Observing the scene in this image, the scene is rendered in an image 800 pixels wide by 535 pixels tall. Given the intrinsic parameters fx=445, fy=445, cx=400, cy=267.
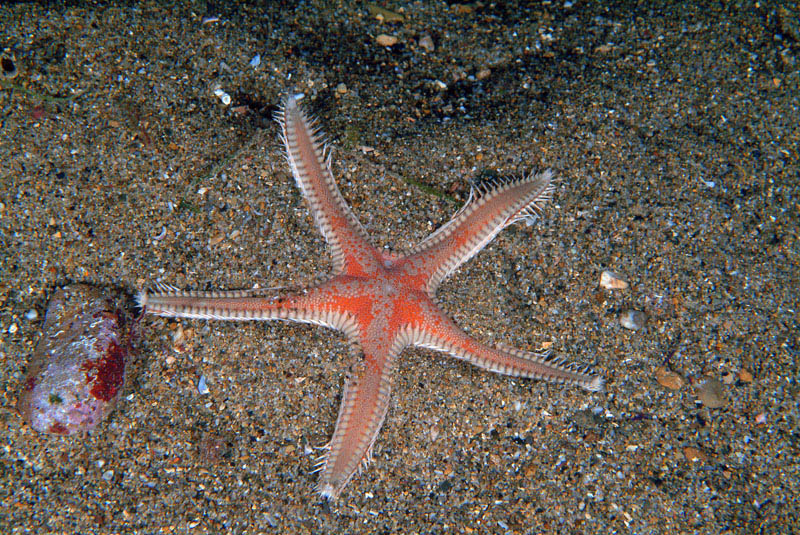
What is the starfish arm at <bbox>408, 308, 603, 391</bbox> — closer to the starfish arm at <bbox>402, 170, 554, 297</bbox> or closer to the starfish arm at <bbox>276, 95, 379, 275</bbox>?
the starfish arm at <bbox>402, 170, 554, 297</bbox>

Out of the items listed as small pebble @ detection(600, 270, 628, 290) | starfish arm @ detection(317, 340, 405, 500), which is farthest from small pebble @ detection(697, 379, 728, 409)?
starfish arm @ detection(317, 340, 405, 500)

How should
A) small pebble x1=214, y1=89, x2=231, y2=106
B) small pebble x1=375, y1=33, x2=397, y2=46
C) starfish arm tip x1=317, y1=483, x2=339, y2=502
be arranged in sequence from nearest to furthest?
starfish arm tip x1=317, y1=483, x2=339, y2=502
small pebble x1=214, y1=89, x2=231, y2=106
small pebble x1=375, y1=33, x2=397, y2=46

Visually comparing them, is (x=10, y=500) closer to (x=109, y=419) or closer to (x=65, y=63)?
(x=109, y=419)

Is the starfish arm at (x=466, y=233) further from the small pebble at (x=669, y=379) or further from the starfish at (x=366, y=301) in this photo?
the small pebble at (x=669, y=379)

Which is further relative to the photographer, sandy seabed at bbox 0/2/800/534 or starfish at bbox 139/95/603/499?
sandy seabed at bbox 0/2/800/534

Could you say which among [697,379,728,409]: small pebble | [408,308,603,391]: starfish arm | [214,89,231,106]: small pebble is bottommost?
[697,379,728,409]: small pebble

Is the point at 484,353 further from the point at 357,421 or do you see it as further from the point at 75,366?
the point at 75,366
